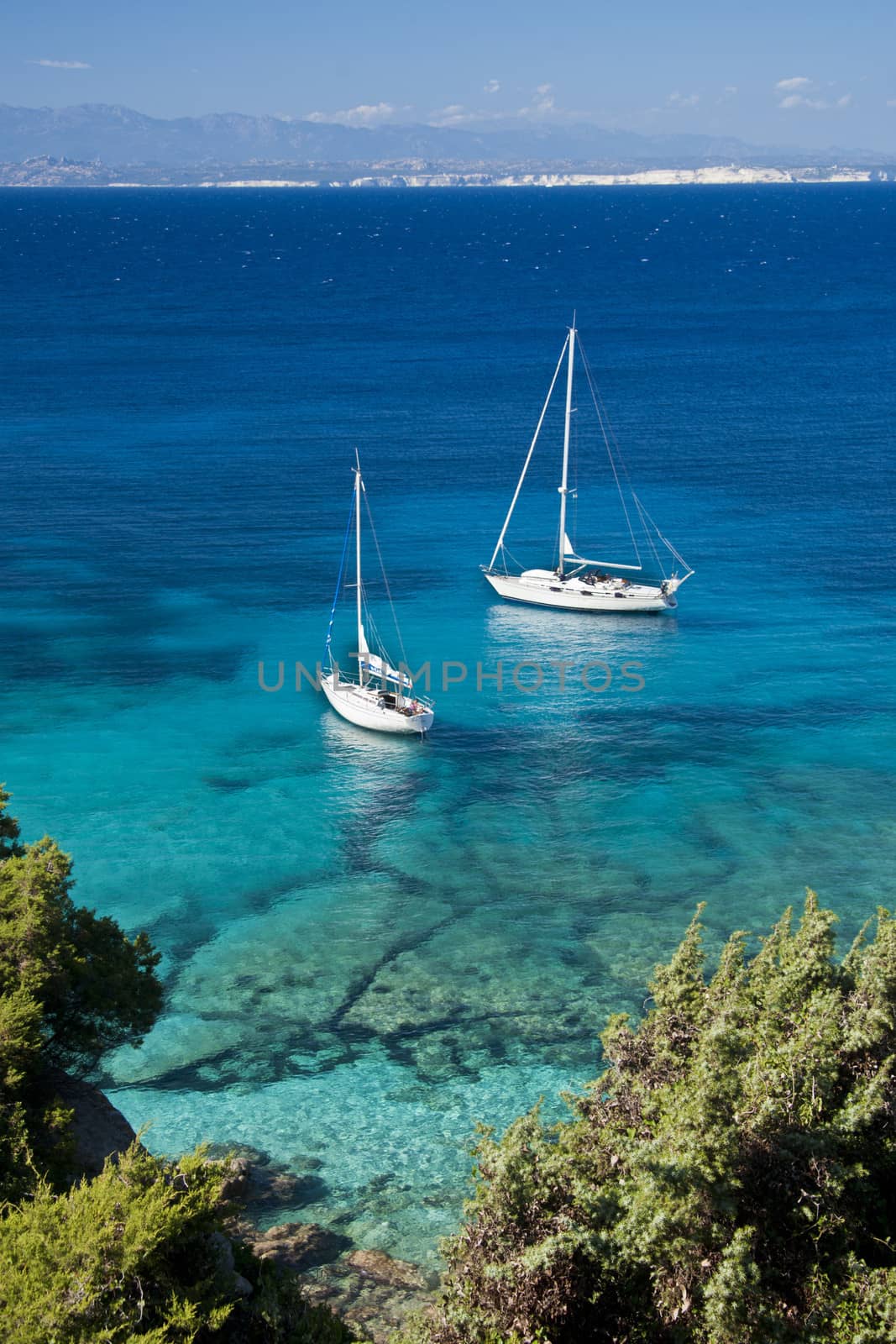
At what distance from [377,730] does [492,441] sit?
43355mm

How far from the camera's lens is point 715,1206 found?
17.4 metres

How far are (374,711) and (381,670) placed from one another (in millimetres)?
3284

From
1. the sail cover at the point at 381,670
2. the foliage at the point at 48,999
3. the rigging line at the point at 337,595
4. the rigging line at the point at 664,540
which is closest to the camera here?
the foliage at the point at 48,999

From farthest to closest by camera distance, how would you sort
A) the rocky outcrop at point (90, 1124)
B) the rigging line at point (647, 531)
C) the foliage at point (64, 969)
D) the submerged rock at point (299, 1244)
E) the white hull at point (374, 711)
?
the rigging line at point (647, 531) < the white hull at point (374, 711) < the submerged rock at point (299, 1244) < the rocky outcrop at point (90, 1124) < the foliage at point (64, 969)

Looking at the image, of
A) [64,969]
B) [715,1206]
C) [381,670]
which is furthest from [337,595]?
[715,1206]

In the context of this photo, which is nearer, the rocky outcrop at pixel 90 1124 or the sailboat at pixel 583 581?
the rocky outcrop at pixel 90 1124

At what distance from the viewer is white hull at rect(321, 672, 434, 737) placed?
4931 centimetres

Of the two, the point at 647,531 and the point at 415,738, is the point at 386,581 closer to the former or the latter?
the point at 415,738

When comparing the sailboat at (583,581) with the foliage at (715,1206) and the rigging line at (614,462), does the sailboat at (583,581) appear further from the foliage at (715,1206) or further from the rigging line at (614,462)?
the foliage at (715,1206)

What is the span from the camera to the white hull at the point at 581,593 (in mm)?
61562

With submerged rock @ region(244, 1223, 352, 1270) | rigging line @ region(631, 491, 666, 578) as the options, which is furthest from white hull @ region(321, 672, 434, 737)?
submerged rock @ region(244, 1223, 352, 1270)

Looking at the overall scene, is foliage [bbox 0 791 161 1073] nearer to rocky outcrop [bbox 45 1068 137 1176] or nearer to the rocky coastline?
rocky outcrop [bbox 45 1068 137 1176]

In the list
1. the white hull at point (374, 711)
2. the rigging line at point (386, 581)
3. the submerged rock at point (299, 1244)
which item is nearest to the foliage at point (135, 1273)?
the submerged rock at point (299, 1244)

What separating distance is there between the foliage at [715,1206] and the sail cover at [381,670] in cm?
3203
